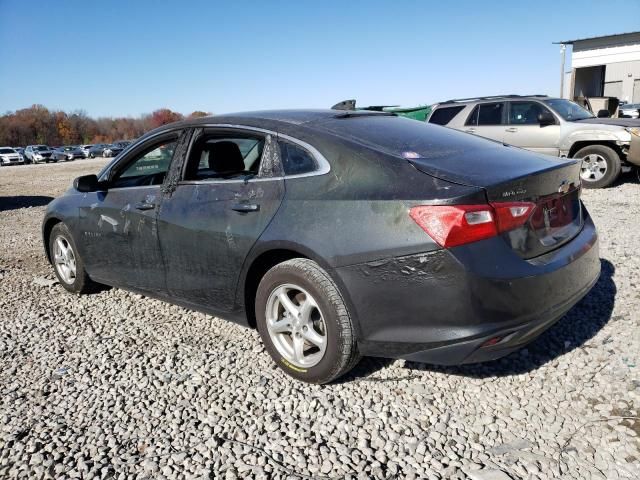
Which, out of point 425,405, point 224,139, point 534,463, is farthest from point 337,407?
point 224,139

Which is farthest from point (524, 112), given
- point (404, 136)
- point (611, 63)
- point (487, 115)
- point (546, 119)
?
point (611, 63)

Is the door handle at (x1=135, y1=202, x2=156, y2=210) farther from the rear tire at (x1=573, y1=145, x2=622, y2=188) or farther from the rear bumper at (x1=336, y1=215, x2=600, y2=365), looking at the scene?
the rear tire at (x1=573, y1=145, x2=622, y2=188)

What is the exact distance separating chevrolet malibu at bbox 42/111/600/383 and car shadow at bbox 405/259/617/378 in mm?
505

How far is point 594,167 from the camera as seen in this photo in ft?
31.9

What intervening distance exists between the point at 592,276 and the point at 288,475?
212 cm

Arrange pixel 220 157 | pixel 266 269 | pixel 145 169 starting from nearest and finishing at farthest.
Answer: pixel 266 269 → pixel 220 157 → pixel 145 169

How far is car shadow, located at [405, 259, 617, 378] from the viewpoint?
3098 mm

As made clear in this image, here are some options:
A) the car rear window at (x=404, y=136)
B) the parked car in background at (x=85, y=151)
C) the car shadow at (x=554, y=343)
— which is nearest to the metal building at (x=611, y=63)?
the car shadow at (x=554, y=343)

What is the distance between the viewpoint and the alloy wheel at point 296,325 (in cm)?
291

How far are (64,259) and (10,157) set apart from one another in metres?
46.4

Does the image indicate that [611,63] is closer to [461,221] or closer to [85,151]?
[461,221]

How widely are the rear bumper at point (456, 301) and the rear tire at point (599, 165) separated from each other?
792cm

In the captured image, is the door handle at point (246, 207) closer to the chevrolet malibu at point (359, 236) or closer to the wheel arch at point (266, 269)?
the chevrolet malibu at point (359, 236)

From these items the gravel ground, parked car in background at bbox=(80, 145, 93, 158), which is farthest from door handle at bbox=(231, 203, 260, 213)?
parked car in background at bbox=(80, 145, 93, 158)
